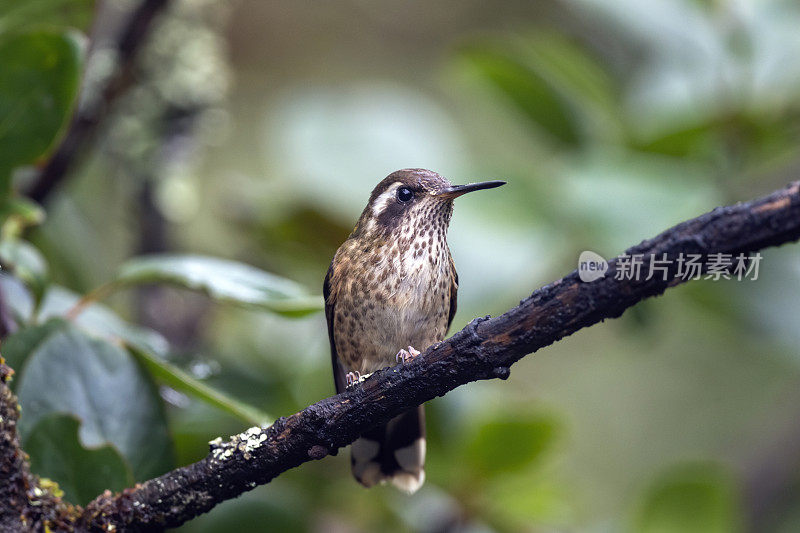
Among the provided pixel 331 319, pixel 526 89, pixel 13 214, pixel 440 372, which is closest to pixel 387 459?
pixel 331 319

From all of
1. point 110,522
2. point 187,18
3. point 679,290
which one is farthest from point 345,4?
point 110,522

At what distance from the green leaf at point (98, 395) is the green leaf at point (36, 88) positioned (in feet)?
1.34

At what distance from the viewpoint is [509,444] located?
84.5 inches

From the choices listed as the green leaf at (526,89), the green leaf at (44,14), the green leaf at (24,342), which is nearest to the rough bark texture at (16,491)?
the green leaf at (24,342)

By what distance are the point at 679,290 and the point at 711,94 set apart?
2.51 feet

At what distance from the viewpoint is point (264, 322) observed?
3123 mm

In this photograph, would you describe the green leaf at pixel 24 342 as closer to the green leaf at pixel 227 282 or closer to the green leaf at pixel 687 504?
the green leaf at pixel 227 282

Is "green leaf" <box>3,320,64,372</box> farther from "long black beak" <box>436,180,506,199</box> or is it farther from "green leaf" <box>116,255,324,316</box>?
"long black beak" <box>436,180,506,199</box>

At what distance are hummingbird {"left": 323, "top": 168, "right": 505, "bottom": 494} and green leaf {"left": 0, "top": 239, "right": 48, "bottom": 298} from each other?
62cm

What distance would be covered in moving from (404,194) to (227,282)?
454mm

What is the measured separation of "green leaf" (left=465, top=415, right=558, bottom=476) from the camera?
6.86ft

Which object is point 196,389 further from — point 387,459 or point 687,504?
point 687,504

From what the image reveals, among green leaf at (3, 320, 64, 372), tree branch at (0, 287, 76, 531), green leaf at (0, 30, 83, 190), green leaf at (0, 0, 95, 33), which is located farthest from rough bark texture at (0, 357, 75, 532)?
green leaf at (0, 0, 95, 33)

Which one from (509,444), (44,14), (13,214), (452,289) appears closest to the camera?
(452,289)
